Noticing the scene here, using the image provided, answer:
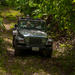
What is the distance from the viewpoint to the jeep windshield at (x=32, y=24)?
37.0 feet

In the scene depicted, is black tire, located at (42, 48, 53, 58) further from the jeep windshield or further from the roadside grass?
the jeep windshield

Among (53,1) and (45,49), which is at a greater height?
(53,1)

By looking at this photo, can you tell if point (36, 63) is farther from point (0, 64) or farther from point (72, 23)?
point (72, 23)

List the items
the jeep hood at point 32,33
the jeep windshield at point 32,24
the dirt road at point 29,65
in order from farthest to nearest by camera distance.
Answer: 1. the jeep windshield at point 32,24
2. the jeep hood at point 32,33
3. the dirt road at point 29,65

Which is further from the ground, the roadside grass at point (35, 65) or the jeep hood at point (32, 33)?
the jeep hood at point (32, 33)

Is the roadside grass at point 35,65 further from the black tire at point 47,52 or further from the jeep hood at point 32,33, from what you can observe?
the jeep hood at point 32,33

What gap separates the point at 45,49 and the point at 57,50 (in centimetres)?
267

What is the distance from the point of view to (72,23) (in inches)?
336

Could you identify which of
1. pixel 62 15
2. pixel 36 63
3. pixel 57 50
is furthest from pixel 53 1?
pixel 57 50

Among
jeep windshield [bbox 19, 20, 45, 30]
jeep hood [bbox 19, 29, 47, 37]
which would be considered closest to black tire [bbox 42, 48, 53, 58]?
jeep hood [bbox 19, 29, 47, 37]

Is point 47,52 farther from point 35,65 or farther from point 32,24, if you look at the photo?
point 32,24

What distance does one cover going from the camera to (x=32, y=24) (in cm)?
1143

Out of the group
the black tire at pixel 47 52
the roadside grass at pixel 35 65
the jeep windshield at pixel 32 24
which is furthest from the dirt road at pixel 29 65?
the jeep windshield at pixel 32 24

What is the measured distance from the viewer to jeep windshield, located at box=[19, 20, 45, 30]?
37.0ft
